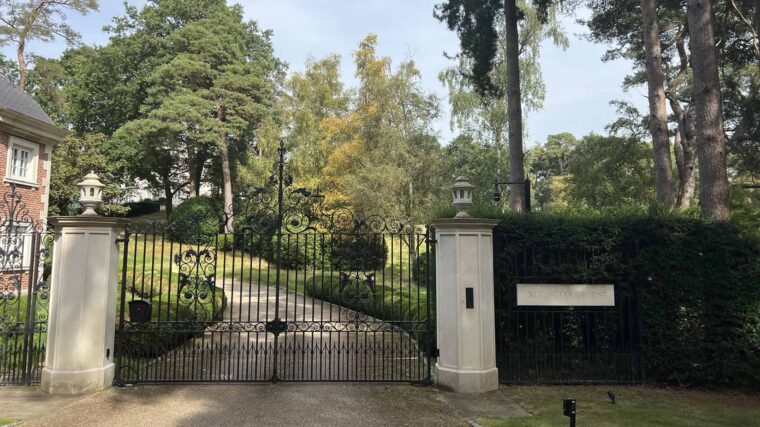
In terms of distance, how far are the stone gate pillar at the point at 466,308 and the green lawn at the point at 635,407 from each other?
0.64m

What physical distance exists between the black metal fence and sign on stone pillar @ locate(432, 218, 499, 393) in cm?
45

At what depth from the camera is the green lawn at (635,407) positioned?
5457 millimetres

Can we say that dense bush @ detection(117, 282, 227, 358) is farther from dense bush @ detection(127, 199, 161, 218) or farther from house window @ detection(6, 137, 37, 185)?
dense bush @ detection(127, 199, 161, 218)

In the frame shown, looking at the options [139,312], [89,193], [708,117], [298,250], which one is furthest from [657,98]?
[89,193]

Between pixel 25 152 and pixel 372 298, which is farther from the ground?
pixel 25 152

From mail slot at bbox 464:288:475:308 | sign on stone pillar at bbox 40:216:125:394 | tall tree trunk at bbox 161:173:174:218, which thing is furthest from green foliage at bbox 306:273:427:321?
tall tree trunk at bbox 161:173:174:218

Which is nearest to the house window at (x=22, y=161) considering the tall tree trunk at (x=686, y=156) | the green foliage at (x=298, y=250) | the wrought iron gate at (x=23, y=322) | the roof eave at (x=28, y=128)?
the roof eave at (x=28, y=128)

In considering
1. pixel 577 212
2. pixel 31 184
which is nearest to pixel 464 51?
pixel 577 212

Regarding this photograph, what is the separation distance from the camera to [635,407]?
6.03 m

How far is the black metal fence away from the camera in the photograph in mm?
7125

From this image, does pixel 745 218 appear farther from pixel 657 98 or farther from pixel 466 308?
pixel 466 308

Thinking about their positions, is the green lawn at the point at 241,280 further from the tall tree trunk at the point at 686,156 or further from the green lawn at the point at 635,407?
the tall tree trunk at the point at 686,156

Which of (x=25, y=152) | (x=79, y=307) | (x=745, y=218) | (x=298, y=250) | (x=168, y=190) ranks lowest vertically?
(x=79, y=307)

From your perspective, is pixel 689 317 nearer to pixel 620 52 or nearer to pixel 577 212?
pixel 577 212
